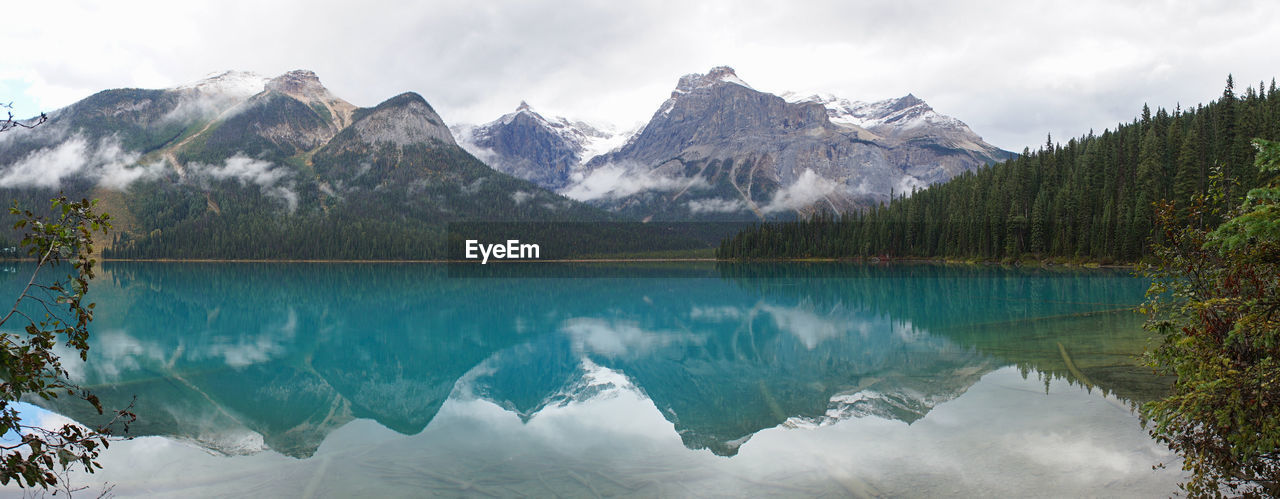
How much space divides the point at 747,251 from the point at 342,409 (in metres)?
153

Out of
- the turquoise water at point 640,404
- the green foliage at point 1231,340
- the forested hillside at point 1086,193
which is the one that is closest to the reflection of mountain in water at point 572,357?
the turquoise water at point 640,404

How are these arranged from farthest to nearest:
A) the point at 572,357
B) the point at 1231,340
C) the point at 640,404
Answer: the point at 572,357, the point at 640,404, the point at 1231,340

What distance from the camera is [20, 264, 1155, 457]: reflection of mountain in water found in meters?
18.9

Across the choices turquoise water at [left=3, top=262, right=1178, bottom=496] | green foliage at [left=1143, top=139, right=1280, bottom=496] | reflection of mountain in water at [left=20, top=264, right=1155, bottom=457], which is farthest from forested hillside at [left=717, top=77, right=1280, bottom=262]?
green foliage at [left=1143, top=139, right=1280, bottom=496]

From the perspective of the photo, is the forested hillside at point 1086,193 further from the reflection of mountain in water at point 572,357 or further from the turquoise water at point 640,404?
the turquoise water at point 640,404

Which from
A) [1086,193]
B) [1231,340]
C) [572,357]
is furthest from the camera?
[1086,193]

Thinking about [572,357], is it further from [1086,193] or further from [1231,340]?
[1086,193]

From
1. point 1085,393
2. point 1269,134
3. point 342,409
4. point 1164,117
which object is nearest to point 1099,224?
point 1269,134

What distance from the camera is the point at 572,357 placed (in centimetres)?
2989

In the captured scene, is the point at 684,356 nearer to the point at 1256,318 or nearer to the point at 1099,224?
the point at 1256,318

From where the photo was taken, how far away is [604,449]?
1548cm

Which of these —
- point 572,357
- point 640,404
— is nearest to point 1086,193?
point 572,357

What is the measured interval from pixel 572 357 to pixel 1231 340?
78.3ft

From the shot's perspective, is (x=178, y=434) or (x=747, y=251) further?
(x=747, y=251)
